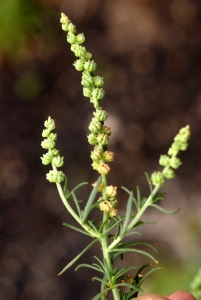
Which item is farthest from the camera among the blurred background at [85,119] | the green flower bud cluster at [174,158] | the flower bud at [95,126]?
the blurred background at [85,119]

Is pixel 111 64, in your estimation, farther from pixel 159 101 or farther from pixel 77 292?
pixel 77 292

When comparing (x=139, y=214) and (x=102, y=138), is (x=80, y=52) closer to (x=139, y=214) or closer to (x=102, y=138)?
(x=102, y=138)

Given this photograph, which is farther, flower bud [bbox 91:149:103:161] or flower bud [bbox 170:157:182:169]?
flower bud [bbox 91:149:103:161]

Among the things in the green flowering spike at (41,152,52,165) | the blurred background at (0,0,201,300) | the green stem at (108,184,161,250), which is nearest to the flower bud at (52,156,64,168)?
the green flowering spike at (41,152,52,165)

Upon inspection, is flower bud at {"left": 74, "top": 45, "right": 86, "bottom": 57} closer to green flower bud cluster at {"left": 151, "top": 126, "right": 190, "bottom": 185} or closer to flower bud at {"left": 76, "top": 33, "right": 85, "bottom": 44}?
flower bud at {"left": 76, "top": 33, "right": 85, "bottom": 44}

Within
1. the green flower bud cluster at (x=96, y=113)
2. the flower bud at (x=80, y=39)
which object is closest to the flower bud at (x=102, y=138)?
the green flower bud cluster at (x=96, y=113)

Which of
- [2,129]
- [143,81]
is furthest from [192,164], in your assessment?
[2,129]

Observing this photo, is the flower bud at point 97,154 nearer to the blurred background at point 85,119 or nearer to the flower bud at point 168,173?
the flower bud at point 168,173

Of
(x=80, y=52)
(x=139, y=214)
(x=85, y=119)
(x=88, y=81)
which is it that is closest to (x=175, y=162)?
(x=139, y=214)
